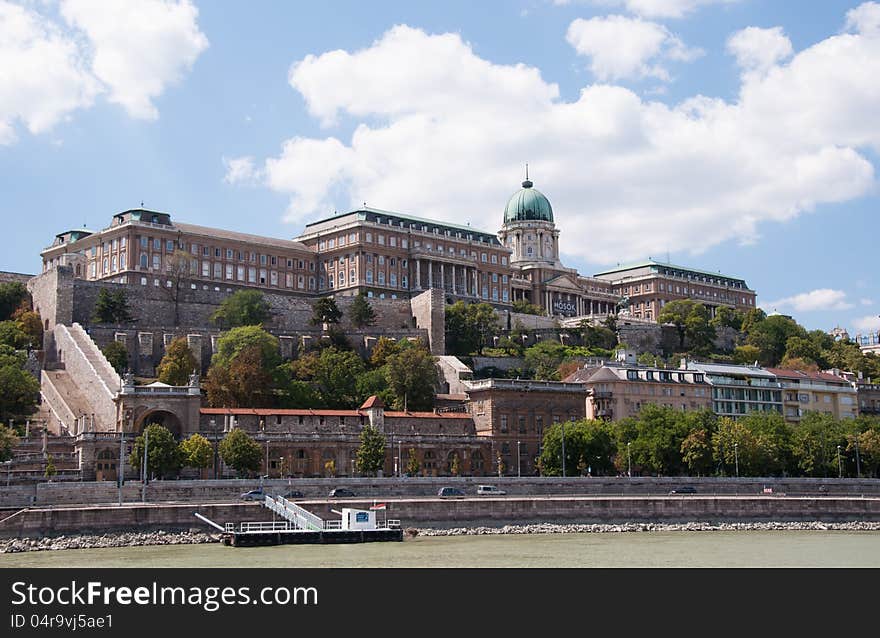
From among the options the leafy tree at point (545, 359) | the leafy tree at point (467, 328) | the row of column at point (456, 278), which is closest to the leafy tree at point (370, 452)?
the leafy tree at point (545, 359)

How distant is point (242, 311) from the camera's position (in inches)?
4680

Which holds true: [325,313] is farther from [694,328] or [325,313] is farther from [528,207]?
[528,207]

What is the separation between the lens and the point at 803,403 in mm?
117000

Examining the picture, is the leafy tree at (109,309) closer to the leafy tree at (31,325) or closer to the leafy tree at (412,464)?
the leafy tree at (31,325)

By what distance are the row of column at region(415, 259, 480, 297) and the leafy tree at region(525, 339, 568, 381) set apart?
23594mm

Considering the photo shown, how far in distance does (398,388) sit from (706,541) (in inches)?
1621

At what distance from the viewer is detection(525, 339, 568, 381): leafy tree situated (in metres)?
116

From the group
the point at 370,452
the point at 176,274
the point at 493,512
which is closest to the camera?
the point at 493,512

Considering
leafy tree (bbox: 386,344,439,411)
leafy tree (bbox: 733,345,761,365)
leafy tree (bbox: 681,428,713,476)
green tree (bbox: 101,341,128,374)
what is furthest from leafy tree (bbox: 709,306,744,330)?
green tree (bbox: 101,341,128,374)

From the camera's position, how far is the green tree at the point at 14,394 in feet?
295

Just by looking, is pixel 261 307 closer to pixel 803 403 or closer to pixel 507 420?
pixel 507 420

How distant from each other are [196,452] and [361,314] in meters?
47.0

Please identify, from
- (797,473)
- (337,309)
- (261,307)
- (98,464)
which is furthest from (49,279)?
(797,473)

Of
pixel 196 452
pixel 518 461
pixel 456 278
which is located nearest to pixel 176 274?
pixel 456 278
